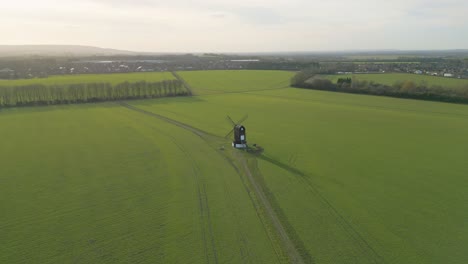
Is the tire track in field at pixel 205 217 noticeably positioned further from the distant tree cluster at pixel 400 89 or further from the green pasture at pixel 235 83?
the distant tree cluster at pixel 400 89

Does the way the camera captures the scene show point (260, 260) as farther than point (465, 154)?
No

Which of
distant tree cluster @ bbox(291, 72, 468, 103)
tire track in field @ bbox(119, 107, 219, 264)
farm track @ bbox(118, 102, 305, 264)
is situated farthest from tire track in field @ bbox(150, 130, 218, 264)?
distant tree cluster @ bbox(291, 72, 468, 103)

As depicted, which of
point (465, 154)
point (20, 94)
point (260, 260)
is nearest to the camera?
point (260, 260)

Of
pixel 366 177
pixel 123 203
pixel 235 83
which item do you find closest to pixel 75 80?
pixel 235 83

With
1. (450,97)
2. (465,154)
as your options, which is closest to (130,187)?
(465,154)

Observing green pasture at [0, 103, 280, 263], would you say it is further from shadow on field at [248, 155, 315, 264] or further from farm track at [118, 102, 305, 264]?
shadow on field at [248, 155, 315, 264]

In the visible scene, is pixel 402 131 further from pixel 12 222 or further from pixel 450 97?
pixel 12 222
